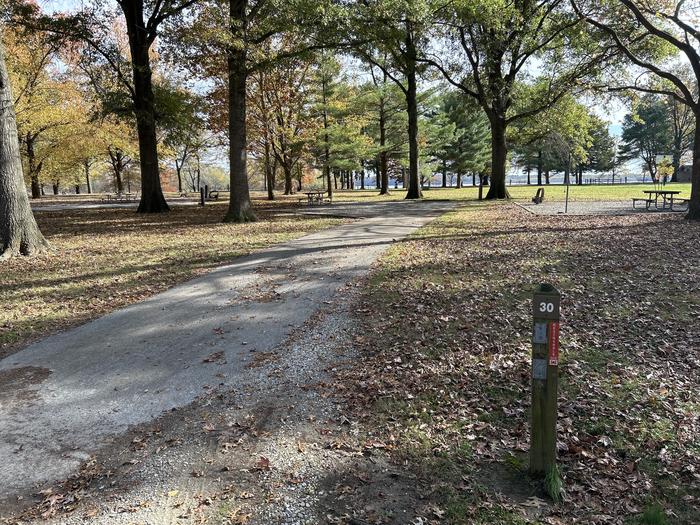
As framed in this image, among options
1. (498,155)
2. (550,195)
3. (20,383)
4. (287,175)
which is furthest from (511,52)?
(20,383)

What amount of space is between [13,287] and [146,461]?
19.3 ft

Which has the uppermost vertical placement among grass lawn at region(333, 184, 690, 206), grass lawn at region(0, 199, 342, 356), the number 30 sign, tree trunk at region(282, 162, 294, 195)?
tree trunk at region(282, 162, 294, 195)

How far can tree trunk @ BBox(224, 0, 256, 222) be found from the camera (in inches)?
554

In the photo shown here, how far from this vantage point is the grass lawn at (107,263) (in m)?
6.23

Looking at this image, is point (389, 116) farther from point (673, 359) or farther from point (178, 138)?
point (673, 359)

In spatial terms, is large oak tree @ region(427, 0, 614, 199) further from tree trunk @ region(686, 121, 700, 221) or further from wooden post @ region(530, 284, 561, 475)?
wooden post @ region(530, 284, 561, 475)

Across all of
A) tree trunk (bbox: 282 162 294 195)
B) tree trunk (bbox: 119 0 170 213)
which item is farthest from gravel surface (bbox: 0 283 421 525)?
tree trunk (bbox: 282 162 294 195)

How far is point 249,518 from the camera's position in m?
2.58

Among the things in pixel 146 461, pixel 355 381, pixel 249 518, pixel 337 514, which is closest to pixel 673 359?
pixel 355 381

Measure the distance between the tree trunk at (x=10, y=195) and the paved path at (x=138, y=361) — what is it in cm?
454

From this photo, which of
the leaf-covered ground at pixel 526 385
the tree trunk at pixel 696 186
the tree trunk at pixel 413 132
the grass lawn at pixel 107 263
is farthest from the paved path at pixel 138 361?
the tree trunk at pixel 413 132

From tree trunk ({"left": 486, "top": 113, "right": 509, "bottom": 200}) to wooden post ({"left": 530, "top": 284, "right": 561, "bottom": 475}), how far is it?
22417 mm

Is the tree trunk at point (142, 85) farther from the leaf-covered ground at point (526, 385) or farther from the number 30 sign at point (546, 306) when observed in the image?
the number 30 sign at point (546, 306)

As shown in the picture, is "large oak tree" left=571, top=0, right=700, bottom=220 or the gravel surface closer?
the gravel surface
